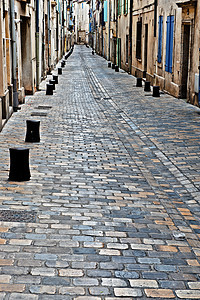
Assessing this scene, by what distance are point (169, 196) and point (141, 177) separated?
3.00ft

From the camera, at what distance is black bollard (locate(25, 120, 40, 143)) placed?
8.98 meters

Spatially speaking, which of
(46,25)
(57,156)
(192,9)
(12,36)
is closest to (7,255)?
(57,156)

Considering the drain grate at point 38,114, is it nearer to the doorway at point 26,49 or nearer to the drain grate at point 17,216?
the doorway at point 26,49

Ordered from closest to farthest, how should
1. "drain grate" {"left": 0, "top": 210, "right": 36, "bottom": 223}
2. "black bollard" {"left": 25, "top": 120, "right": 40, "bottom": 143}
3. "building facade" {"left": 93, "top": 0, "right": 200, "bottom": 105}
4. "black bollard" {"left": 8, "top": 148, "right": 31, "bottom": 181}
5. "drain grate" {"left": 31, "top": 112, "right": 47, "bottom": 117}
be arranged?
"drain grate" {"left": 0, "top": 210, "right": 36, "bottom": 223} < "black bollard" {"left": 8, "top": 148, "right": 31, "bottom": 181} < "black bollard" {"left": 25, "top": 120, "right": 40, "bottom": 143} < "drain grate" {"left": 31, "top": 112, "right": 47, "bottom": 117} < "building facade" {"left": 93, "top": 0, "right": 200, "bottom": 105}

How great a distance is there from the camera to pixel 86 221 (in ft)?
17.2

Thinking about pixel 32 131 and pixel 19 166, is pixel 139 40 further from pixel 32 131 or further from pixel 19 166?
pixel 19 166

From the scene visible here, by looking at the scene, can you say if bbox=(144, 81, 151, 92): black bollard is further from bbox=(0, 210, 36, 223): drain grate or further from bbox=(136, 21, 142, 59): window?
bbox=(0, 210, 36, 223): drain grate

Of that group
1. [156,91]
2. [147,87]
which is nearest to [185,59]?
[156,91]

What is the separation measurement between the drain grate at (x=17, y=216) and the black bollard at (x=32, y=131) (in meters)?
3.76

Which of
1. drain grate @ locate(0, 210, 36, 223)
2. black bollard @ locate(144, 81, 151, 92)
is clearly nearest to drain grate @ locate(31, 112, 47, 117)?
black bollard @ locate(144, 81, 151, 92)

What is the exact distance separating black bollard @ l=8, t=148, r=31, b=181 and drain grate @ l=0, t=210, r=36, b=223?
1.22 metres

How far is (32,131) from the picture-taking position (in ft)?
29.7

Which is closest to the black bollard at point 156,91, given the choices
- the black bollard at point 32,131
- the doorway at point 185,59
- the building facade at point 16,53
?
the doorway at point 185,59

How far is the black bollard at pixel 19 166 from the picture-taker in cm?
655
